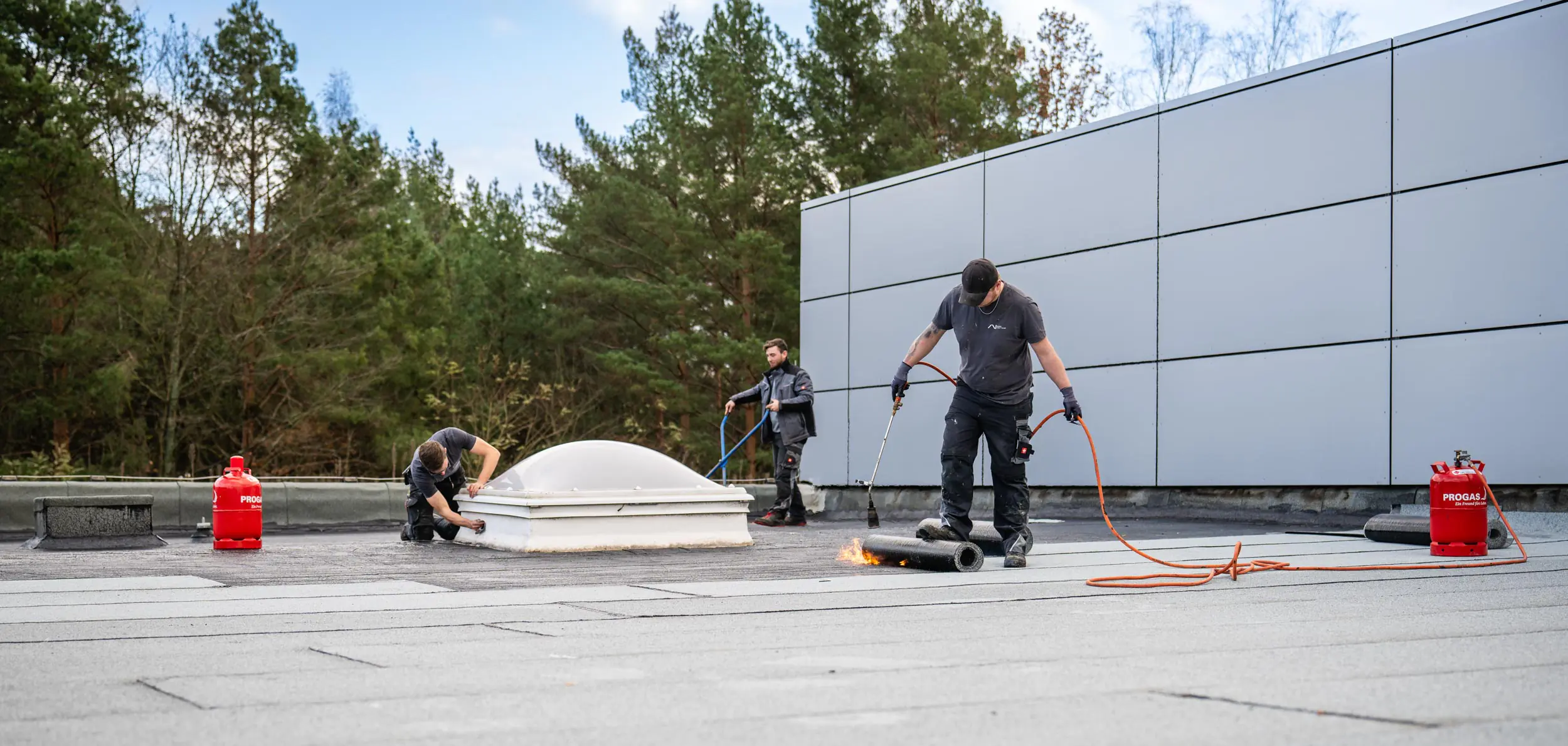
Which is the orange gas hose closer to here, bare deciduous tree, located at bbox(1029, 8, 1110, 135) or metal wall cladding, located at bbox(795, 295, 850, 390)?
metal wall cladding, located at bbox(795, 295, 850, 390)

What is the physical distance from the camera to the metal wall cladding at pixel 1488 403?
11766 mm

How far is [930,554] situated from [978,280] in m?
1.67

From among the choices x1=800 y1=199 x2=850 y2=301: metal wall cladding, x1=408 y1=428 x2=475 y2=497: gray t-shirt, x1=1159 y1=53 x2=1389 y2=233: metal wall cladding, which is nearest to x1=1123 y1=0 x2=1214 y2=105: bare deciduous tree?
x1=800 y1=199 x2=850 y2=301: metal wall cladding

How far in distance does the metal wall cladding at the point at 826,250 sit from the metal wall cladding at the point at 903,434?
168 cm

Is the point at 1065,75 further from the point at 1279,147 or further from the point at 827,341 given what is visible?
the point at 1279,147

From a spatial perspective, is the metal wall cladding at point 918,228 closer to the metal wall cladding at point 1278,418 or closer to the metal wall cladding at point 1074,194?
the metal wall cladding at point 1074,194

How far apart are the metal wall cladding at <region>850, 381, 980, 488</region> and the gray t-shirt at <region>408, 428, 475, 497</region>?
7.32 metres

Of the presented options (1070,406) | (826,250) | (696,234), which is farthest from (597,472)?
(696,234)

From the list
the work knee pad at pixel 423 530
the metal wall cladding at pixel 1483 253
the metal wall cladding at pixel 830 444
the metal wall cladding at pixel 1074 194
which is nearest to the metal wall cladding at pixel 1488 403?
the metal wall cladding at pixel 1483 253

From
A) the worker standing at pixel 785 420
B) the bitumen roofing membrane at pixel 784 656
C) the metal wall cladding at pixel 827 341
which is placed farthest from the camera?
the metal wall cladding at pixel 827 341

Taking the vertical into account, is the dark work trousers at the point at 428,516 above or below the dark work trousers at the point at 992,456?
below

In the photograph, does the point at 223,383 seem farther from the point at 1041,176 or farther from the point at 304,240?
the point at 1041,176

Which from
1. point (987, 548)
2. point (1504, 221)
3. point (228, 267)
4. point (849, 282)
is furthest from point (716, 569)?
point (228, 267)

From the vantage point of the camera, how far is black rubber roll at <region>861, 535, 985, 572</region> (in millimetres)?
8211
